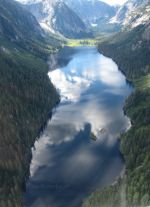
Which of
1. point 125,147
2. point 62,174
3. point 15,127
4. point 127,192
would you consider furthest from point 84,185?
point 15,127

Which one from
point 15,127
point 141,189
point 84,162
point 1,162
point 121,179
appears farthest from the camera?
point 15,127

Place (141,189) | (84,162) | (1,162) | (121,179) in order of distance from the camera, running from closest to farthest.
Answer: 1. (141,189)
2. (121,179)
3. (1,162)
4. (84,162)

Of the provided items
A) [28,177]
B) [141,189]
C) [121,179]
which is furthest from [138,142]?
[28,177]

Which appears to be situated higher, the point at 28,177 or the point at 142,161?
the point at 142,161

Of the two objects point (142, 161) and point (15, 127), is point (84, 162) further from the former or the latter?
point (15, 127)

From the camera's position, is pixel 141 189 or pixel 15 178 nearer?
pixel 141 189

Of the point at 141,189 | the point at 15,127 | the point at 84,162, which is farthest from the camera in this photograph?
the point at 15,127

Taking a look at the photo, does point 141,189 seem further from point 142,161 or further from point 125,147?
point 125,147

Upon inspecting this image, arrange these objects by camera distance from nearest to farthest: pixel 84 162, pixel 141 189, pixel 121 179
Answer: pixel 141 189
pixel 121 179
pixel 84 162

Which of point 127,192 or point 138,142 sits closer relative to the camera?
point 127,192
